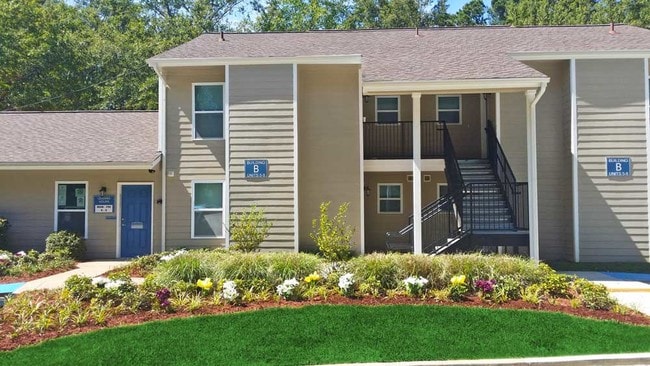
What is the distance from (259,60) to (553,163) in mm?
8356

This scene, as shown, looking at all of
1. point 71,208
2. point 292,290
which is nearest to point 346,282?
point 292,290

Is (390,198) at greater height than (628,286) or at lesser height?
greater

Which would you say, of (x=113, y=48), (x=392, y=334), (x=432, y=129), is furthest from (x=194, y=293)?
(x=113, y=48)

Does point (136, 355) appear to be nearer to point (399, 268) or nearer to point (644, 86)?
point (399, 268)

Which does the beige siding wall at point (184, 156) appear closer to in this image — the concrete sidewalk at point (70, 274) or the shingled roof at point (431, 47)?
the shingled roof at point (431, 47)

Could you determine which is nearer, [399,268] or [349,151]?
[399,268]

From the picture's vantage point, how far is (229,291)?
7516mm

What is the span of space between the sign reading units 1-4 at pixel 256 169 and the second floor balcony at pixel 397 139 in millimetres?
3177

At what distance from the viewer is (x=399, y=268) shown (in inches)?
321

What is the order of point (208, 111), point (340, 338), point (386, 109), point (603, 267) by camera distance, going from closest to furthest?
point (340, 338), point (603, 267), point (208, 111), point (386, 109)

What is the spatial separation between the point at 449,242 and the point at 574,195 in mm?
4373

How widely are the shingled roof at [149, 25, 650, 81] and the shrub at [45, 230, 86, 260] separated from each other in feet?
16.8

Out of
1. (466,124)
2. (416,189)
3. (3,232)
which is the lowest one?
(3,232)

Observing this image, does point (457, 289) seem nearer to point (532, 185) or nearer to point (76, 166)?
point (532, 185)
